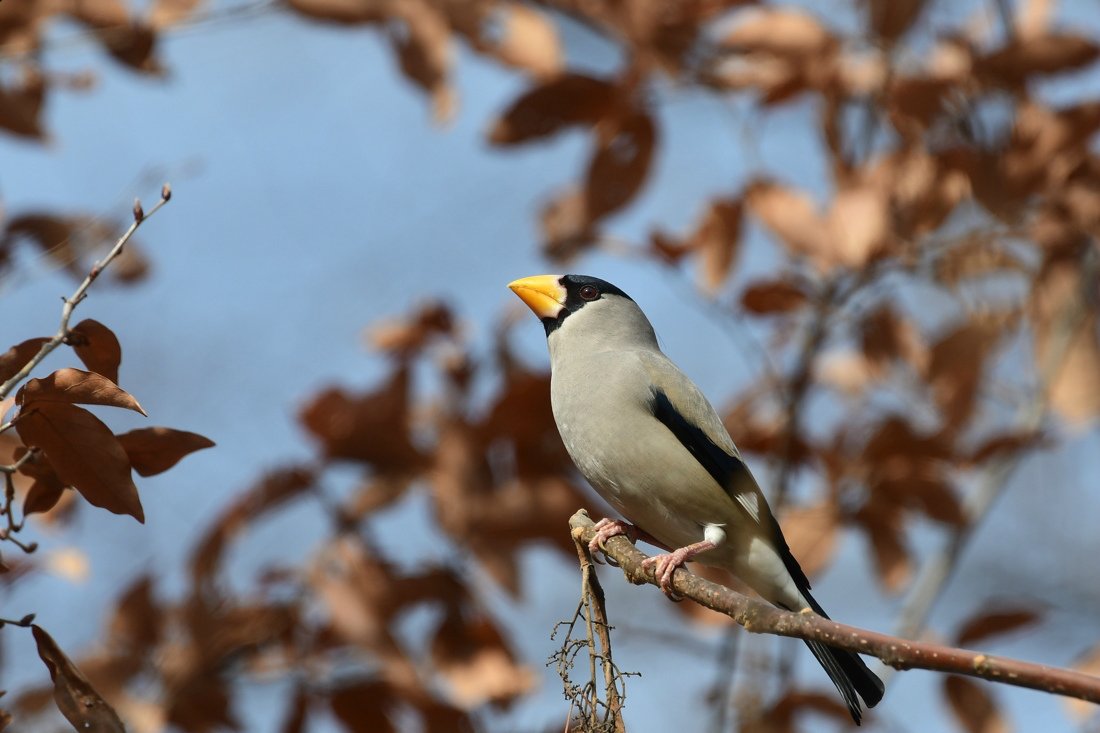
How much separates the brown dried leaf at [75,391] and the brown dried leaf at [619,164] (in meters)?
2.19

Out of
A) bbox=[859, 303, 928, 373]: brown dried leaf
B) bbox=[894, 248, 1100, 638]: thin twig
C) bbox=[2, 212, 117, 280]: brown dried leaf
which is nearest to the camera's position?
bbox=[2, 212, 117, 280]: brown dried leaf

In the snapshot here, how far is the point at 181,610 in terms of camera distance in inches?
128

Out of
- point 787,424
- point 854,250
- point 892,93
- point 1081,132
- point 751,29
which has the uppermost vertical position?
point 1081,132

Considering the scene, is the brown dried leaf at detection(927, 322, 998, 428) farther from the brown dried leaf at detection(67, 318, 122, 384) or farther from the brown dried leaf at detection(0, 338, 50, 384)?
the brown dried leaf at detection(0, 338, 50, 384)

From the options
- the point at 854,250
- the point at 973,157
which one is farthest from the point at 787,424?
the point at 973,157

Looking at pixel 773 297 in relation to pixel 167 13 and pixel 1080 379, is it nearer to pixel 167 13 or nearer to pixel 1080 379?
pixel 1080 379

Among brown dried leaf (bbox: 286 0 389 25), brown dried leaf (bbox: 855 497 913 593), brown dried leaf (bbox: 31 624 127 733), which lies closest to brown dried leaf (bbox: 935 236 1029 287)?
brown dried leaf (bbox: 855 497 913 593)

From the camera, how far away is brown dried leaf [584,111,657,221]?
11.2 feet

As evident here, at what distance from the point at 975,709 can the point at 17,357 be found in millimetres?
3327

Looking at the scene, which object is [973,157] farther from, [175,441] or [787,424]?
[175,441]

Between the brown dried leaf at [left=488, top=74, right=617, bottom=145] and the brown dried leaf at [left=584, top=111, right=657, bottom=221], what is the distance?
8 centimetres

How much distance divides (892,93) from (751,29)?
57 centimetres

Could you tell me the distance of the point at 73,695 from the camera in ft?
4.93

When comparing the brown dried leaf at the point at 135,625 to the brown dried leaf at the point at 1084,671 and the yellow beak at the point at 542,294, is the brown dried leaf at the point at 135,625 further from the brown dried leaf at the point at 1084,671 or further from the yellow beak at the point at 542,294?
the brown dried leaf at the point at 1084,671
